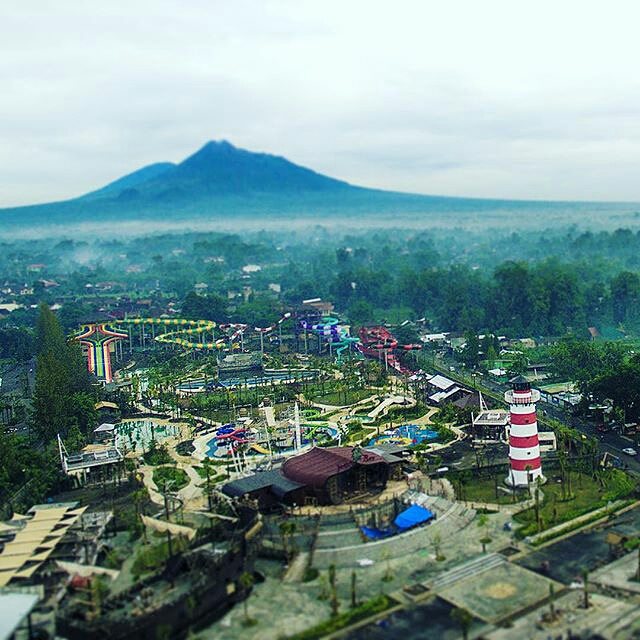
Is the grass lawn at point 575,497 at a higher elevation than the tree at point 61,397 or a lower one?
lower

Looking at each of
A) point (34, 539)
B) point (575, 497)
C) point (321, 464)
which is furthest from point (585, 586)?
point (34, 539)

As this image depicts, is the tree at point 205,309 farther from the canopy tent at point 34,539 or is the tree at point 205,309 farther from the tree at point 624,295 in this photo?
the canopy tent at point 34,539

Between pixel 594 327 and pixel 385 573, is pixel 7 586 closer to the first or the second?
pixel 385 573

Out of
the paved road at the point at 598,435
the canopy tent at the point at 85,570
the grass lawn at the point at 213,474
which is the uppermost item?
the canopy tent at the point at 85,570

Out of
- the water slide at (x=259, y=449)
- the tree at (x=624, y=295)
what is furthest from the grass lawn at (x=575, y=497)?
the tree at (x=624, y=295)

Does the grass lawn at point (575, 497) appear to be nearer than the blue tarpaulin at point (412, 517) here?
No

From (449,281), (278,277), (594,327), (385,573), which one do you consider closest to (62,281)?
(278,277)
